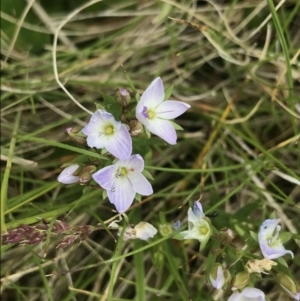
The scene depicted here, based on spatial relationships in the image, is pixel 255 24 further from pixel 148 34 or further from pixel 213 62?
pixel 148 34

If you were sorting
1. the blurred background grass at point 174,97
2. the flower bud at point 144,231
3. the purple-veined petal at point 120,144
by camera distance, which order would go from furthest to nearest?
1. the blurred background grass at point 174,97
2. the flower bud at point 144,231
3. the purple-veined petal at point 120,144

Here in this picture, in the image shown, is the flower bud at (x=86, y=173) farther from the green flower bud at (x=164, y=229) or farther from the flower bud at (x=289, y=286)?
the flower bud at (x=289, y=286)

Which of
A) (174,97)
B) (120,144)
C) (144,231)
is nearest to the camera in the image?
(120,144)

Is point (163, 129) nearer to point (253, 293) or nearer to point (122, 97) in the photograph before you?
point (122, 97)

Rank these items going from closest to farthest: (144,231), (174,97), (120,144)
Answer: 1. (120,144)
2. (144,231)
3. (174,97)

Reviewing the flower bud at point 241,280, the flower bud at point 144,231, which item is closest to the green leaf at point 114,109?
the flower bud at point 144,231

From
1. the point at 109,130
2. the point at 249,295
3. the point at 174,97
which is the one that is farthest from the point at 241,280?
the point at 174,97

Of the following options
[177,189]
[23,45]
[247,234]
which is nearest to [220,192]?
[177,189]
